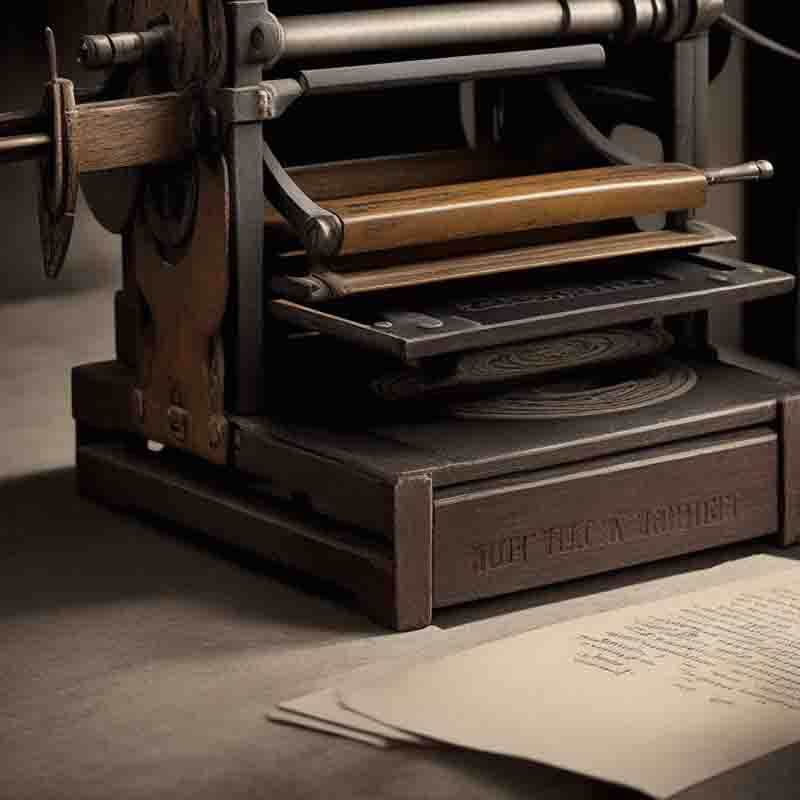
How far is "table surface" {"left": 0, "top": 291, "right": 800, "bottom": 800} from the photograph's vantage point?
186 centimetres

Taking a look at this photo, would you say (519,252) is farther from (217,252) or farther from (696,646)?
(696,646)

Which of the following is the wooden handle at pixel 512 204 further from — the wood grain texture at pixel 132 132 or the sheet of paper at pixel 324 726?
the sheet of paper at pixel 324 726

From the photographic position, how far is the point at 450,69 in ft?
8.02

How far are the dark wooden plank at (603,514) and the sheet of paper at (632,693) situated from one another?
160 mm

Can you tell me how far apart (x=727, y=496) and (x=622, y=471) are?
0.15m

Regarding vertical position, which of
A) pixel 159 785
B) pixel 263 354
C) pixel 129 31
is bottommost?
pixel 159 785

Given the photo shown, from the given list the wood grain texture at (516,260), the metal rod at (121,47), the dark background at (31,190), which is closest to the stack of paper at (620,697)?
the wood grain texture at (516,260)

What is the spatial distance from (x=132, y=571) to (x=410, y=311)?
0.39 m

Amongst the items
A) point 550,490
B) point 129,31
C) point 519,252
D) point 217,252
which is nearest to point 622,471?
point 550,490

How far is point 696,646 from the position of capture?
6.88 ft

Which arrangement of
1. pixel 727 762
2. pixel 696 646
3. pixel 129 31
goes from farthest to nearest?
pixel 129 31
pixel 696 646
pixel 727 762

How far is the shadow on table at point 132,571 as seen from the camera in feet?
7.62

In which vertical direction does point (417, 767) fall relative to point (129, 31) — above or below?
below

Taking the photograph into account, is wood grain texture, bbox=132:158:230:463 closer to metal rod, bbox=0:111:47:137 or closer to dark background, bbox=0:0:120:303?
metal rod, bbox=0:111:47:137
